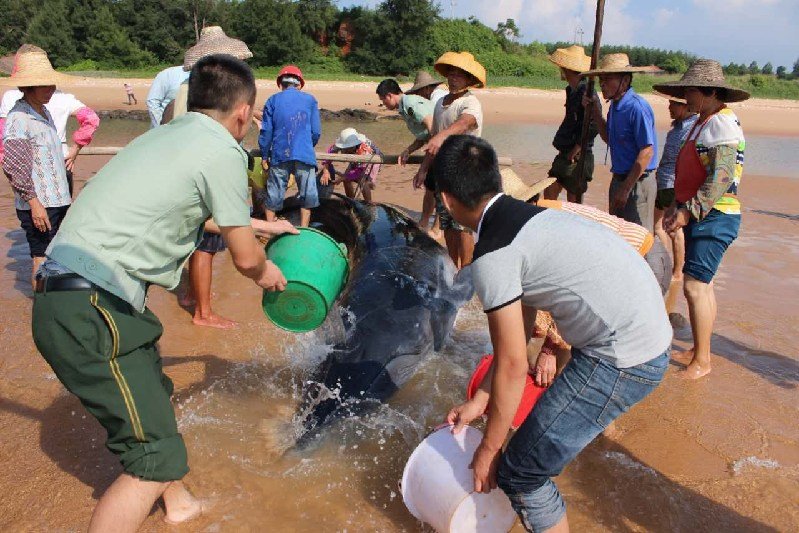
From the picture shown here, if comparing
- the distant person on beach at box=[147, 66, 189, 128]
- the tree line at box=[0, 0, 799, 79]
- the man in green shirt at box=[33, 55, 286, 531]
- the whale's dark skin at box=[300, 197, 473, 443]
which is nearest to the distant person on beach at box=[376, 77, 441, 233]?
the whale's dark skin at box=[300, 197, 473, 443]

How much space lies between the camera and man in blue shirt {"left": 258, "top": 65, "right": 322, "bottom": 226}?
21.7 feet

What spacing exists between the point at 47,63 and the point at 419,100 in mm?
3691

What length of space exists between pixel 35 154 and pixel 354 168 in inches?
199

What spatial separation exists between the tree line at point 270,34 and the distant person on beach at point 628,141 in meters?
47.9

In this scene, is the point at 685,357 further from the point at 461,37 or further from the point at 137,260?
the point at 461,37

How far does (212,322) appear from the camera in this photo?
5477 mm

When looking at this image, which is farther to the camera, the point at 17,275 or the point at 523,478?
the point at 17,275

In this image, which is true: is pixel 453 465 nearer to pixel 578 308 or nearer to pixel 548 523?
pixel 548 523

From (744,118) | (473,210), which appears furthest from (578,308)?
(744,118)

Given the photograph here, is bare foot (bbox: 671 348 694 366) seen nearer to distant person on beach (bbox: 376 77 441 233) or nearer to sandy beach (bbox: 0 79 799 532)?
sandy beach (bbox: 0 79 799 532)

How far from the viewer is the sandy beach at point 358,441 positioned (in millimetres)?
3246

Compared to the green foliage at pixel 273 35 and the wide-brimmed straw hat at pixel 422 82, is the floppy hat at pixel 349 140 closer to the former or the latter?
the wide-brimmed straw hat at pixel 422 82

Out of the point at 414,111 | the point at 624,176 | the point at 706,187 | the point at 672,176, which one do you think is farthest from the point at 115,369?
the point at 672,176

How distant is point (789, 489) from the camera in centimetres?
345
